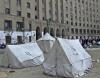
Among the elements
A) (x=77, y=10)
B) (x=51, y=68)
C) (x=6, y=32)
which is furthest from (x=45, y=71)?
(x=77, y=10)

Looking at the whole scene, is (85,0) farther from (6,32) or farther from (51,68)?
(51,68)

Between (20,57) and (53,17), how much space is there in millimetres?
63205

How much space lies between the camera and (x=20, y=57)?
1819 cm

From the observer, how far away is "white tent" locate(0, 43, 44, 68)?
18.0 m

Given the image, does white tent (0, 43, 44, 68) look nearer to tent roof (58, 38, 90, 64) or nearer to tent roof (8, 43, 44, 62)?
tent roof (8, 43, 44, 62)

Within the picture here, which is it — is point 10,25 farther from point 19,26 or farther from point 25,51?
point 25,51

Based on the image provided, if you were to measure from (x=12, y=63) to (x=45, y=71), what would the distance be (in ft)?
15.4

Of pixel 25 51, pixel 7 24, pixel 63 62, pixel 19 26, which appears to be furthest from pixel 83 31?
pixel 63 62

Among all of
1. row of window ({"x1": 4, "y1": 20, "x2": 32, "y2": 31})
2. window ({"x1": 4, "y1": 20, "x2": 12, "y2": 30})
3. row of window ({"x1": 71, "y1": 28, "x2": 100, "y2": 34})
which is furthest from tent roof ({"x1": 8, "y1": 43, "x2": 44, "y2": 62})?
row of window ({"x1": 71, "y1": 28, "x2": 100, "y2": 34})

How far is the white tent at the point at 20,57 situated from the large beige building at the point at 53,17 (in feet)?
129

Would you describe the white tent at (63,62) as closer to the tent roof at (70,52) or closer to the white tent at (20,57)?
the tent roof at (70,52)

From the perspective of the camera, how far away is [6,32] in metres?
59.1

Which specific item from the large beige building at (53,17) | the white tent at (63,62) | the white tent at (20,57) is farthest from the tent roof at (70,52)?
the large beige building at (53,17)

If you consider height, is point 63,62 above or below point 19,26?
below
